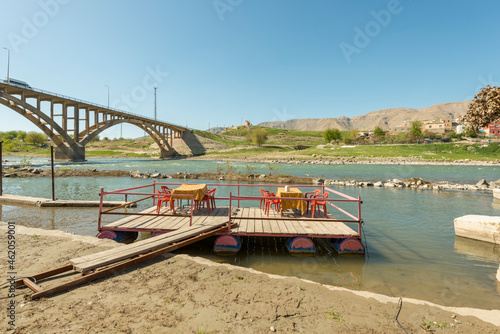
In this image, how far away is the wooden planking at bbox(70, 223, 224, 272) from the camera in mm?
4719

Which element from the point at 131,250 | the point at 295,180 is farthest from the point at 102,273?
the point at 295,180

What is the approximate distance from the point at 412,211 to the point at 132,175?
25585mm

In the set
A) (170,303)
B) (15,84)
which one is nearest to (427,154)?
(170,303)

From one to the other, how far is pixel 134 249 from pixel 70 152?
56.0 metres

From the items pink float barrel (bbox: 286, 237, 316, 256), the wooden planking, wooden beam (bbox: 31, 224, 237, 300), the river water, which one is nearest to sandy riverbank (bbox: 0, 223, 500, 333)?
wooden beam (bbox: 31, 224, 237, 300)

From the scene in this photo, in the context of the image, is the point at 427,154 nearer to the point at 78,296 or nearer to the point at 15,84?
the point at 78,296

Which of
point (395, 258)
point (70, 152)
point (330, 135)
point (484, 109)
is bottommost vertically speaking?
point (395, 258)

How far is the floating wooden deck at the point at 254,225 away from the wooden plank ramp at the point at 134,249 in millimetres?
474

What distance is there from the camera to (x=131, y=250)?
17.7ft

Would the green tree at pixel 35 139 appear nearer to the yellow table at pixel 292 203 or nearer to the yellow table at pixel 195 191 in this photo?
the yellow table at pixel 195 191

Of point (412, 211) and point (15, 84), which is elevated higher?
point (15, 84)

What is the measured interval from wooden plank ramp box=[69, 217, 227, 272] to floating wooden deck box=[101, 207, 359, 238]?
47 centimetres

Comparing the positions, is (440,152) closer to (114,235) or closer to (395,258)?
(395,258)

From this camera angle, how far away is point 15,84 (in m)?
43.2
